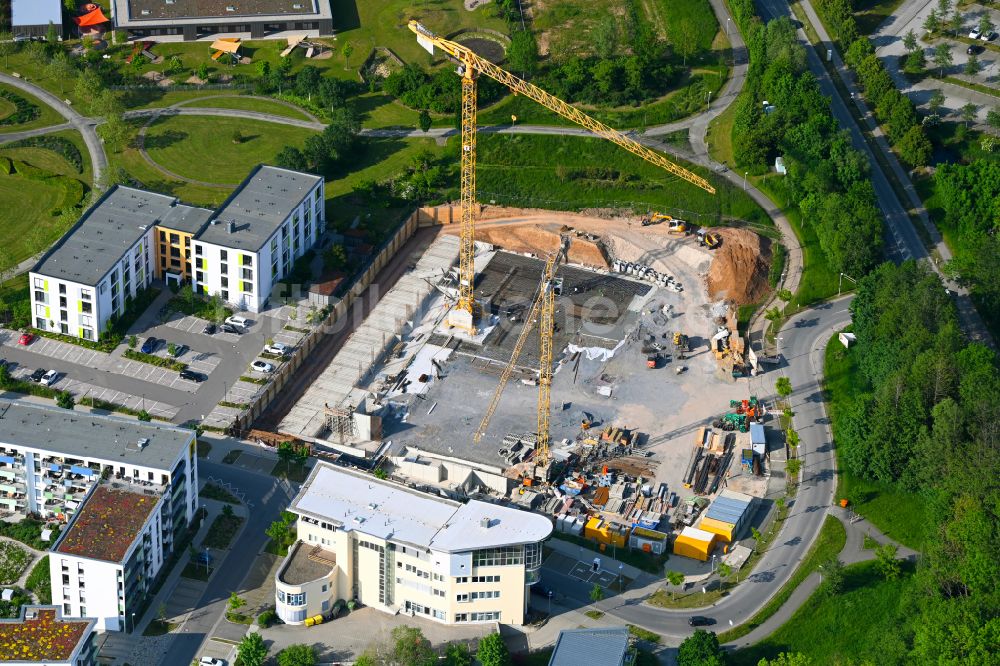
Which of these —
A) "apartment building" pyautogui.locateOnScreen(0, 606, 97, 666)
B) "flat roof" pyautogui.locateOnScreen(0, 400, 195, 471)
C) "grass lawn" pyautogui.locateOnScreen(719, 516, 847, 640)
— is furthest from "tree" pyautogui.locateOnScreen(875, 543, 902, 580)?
"apartment building" pyautogui.locateOnScreen(0, 606, 97, 666)

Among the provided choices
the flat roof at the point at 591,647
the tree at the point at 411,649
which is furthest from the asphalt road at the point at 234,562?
the flat roof at the point at 591,647

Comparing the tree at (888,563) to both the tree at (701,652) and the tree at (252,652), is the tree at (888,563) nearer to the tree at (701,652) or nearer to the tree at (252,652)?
the tree at (701,652)

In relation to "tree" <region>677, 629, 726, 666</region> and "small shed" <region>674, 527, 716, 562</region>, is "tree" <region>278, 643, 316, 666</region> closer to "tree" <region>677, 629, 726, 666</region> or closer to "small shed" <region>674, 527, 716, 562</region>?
"tree" <region>677, 629, 726, 666</region>

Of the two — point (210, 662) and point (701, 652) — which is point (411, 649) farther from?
point (701, 652)

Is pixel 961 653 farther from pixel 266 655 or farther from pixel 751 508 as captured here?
pixel 266 655

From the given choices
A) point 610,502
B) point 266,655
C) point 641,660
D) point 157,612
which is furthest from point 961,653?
point 157,612
